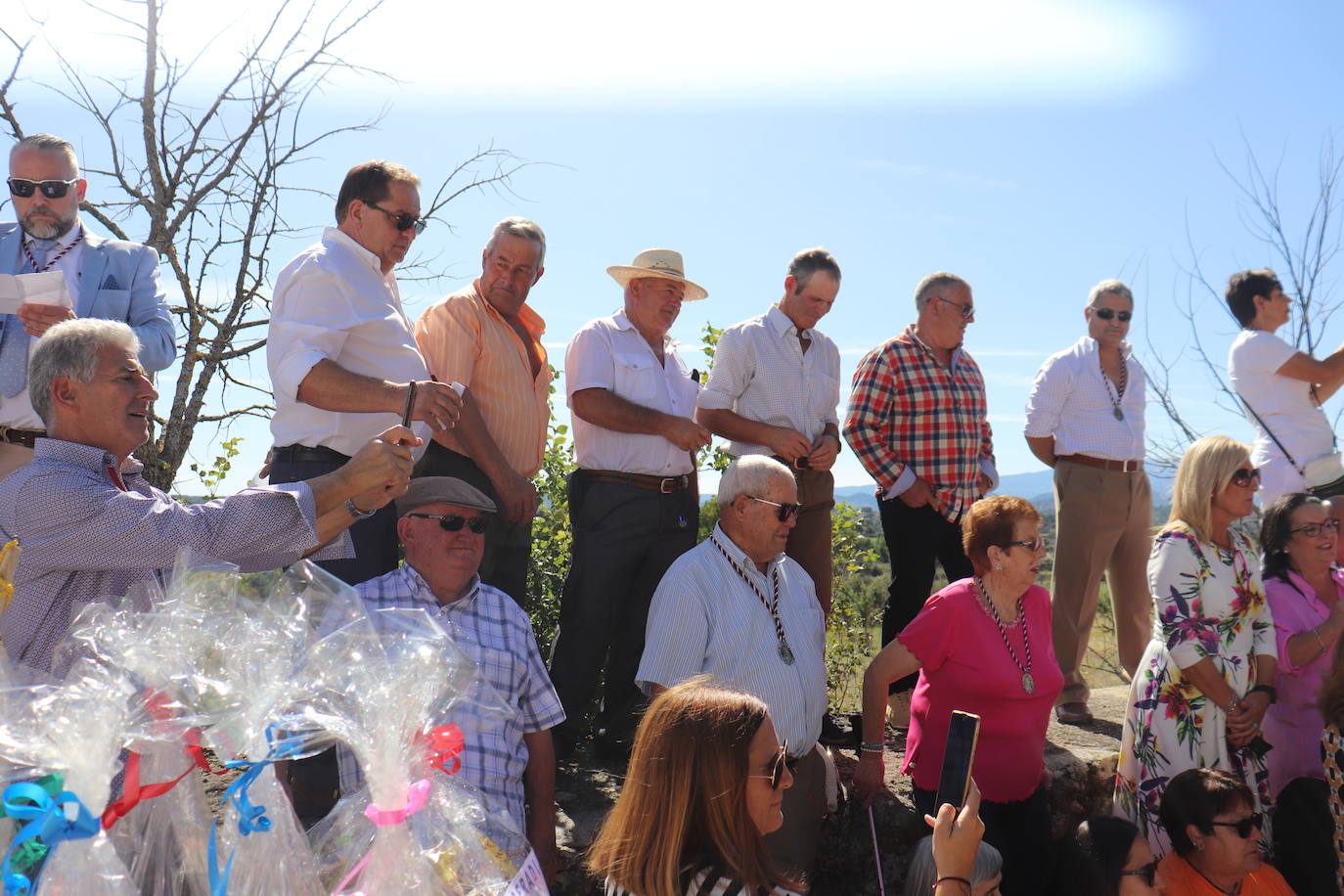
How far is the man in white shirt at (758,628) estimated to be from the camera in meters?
4.00

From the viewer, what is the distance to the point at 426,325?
468 cm

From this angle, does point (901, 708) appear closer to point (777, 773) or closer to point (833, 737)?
point (833, 737)

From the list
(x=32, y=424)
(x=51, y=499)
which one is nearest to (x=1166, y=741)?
(x=51, y=499)

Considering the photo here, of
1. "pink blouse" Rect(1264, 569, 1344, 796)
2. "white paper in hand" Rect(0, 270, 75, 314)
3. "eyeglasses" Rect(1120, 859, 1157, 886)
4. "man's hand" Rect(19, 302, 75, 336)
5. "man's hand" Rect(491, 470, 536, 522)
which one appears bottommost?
"eyeglasses" Rect(1120, 859, 1157, 886)

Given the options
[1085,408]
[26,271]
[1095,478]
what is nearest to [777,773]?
[26,271]

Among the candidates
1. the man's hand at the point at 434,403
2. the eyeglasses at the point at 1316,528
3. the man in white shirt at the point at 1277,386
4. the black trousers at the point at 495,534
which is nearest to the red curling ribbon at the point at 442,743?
the man's hand at the point at 434,403

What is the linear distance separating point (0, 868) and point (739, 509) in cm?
282

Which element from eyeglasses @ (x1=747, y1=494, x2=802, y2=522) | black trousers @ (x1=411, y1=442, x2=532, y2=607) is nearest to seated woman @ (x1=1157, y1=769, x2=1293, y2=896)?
eyeglasses @ (x1=747, y1=494, x2=802, y2=522)

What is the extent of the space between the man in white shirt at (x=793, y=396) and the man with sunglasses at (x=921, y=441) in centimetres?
25

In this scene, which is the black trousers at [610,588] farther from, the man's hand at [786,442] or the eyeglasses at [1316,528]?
the eyeglasses at [1316,528]

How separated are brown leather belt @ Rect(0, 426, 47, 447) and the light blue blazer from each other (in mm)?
442

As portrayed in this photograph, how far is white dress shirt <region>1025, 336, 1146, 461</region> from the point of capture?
5980 millimetres

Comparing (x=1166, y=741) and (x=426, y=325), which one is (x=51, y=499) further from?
(x=1166, y=741)

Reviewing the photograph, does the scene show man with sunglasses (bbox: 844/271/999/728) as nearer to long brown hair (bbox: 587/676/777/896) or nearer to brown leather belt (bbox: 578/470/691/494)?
brown leather belt (bbox: 578/470/691/494)
